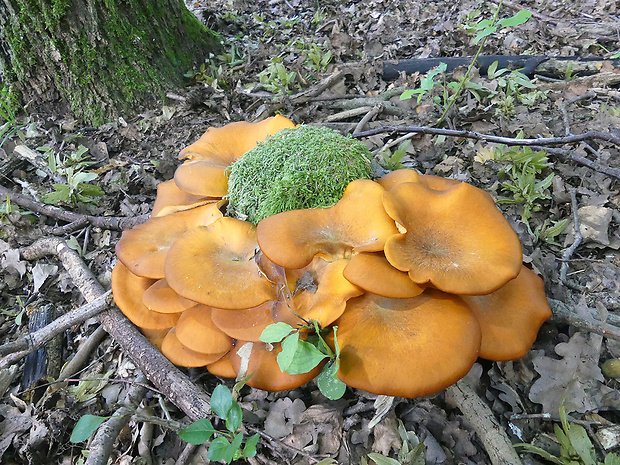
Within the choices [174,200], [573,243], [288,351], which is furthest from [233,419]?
[573,243]

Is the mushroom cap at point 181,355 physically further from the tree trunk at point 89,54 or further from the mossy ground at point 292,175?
the tree trunk at point 89,54

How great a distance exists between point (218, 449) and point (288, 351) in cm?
59

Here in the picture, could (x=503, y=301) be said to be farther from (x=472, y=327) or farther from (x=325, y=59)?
(x=325, y=59)

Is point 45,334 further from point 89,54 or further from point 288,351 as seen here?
point 89,54

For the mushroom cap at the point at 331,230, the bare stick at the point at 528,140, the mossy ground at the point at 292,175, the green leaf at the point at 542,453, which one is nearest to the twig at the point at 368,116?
the bare stick at the point at 528,140

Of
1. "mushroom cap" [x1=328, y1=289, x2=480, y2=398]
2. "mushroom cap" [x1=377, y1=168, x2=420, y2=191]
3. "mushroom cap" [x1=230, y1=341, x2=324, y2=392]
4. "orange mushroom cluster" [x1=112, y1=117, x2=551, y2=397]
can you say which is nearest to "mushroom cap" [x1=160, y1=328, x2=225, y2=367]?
"orange mushroom cluster" [x1=112, y1=117, x2=551, y2=397]

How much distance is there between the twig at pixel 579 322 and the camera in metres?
2.12

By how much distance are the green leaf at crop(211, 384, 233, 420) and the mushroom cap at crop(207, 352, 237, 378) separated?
1.14ft

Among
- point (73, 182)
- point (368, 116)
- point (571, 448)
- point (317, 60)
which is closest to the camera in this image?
point (571, 448)

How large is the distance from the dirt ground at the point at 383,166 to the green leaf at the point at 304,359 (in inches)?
20.1

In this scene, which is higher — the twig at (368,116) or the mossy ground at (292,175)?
the mossy ground at (292,175)

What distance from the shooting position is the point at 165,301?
231cm

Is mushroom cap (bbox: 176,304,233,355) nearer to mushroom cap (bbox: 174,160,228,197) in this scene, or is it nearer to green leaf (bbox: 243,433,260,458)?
green leaf (bbox: 243,433,260,458)

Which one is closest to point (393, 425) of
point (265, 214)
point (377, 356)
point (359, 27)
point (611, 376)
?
point (377, 356)
